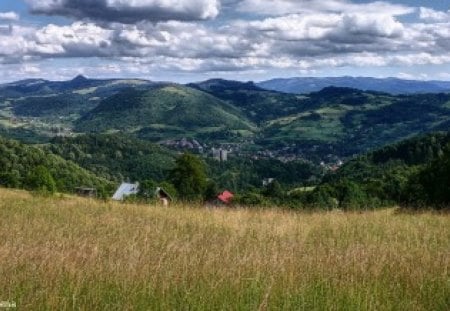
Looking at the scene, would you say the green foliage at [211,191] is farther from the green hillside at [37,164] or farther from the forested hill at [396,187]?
the green hillside at [37,164]

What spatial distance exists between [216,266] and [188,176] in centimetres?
7282

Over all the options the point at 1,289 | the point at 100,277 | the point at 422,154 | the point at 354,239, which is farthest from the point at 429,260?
the point at 422,154

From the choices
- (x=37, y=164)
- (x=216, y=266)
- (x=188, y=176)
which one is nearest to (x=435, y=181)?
(x=216, y=266)

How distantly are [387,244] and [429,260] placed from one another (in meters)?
1.72

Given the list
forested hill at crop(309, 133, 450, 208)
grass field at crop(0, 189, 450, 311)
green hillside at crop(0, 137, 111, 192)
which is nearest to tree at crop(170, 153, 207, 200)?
forested hill at crop(309, 133, 450, 208)

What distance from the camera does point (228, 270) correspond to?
6902 millimetres

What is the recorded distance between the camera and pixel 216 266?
23.5 feet

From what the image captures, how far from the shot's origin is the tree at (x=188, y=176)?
78812mm

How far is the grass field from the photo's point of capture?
5.73 m

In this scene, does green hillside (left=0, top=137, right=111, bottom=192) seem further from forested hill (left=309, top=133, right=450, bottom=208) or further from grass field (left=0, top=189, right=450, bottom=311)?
grass field (left=0, top=189, right=450, bottom=311)

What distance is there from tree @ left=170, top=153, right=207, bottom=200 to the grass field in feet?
220

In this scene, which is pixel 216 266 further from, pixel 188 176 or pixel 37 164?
pixel 37 164

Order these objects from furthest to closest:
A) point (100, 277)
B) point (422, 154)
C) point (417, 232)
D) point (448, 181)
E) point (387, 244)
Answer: point (422, 154) → point (448, 181) → point (417, 232) → point (387, 244) → point (100, 277)

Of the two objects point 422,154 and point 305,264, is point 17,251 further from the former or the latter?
point 422,154
